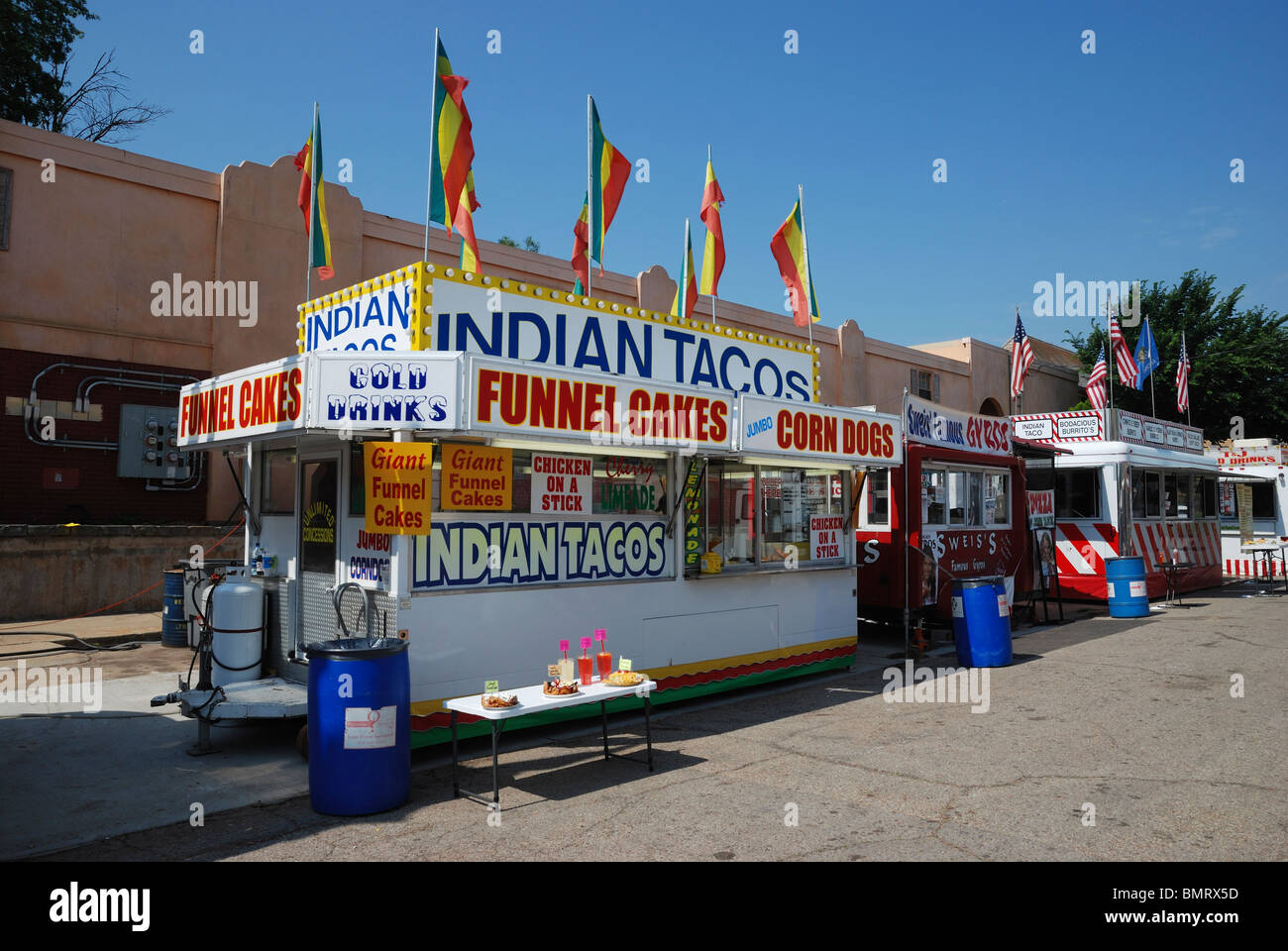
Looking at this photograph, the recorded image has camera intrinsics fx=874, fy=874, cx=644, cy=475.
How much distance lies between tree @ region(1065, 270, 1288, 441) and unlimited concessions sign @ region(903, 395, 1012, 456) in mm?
23122

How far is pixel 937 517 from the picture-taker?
13633 mm

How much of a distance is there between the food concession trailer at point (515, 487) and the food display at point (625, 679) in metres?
1.14

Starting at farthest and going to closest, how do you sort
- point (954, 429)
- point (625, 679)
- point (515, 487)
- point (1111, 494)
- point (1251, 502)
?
1. point (1251, 502)
2. point (1111, 494)
3. point (954, 429)
4. point (515, 487)
5. point (625, 679)

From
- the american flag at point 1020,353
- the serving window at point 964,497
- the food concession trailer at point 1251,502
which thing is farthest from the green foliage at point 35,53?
the food concession trailer at point 1251,502

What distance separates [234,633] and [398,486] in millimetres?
2943

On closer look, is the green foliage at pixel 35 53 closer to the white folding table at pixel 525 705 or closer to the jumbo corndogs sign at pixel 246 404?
the jumbo corndogs sign at pixel 246 404

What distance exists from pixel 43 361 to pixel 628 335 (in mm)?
11902

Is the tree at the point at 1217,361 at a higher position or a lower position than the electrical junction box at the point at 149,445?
higher

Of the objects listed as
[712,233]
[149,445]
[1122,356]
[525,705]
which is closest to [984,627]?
[712,233]

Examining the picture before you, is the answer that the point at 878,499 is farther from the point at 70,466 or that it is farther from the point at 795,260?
the point at 70,466

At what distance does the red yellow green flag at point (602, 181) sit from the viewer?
1009 cm

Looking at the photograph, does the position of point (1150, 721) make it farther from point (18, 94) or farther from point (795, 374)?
point (18, 94)

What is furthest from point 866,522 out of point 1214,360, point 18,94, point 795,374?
point 1214,360

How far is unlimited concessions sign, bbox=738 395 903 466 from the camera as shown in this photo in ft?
29.3
